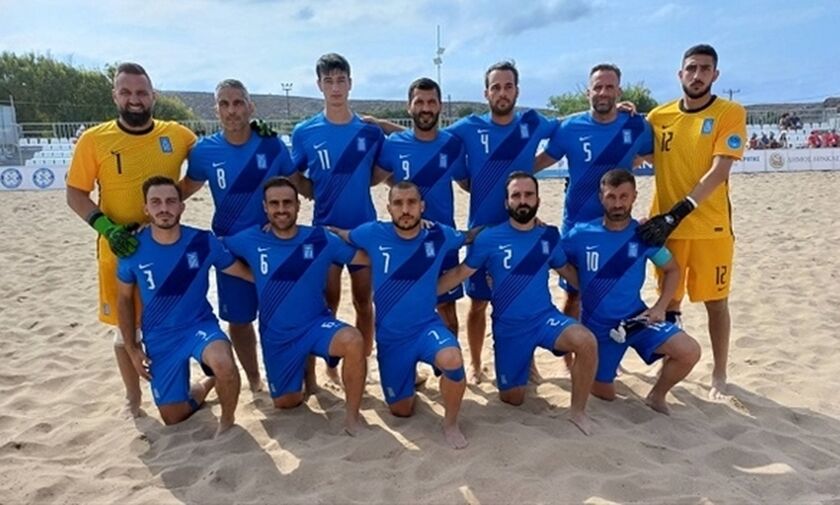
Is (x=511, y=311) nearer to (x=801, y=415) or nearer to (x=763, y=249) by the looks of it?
(x=801, y=415)

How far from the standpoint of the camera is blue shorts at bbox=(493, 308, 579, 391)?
4164 millimetres

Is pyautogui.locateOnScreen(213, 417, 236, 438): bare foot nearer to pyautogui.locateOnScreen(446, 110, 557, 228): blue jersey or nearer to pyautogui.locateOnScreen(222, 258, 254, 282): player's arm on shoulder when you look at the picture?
pyautogui.locateOnScreen(222, 258, 254, 282): player's arm on shoulder

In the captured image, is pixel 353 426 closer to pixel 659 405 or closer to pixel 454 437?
pixel 454 437

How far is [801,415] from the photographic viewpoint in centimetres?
434

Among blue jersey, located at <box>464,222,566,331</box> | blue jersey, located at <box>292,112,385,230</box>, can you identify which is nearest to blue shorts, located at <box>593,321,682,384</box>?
blue jersey, located at <box>464,222,566,331</box>

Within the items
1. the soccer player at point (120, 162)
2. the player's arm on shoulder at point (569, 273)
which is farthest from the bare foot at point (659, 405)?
the soccer player at point (120, 162)

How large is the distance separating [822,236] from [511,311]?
24.2 ft

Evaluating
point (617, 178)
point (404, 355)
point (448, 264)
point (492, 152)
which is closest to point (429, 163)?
point (492, 152)

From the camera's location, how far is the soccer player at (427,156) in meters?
4.54

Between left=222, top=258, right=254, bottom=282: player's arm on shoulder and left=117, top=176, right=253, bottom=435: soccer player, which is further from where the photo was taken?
left=222, top=258, right=254, bottom=282: player's arm on shoulder

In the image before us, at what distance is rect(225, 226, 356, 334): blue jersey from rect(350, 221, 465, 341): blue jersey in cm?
35

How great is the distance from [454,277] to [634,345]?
1.23 m

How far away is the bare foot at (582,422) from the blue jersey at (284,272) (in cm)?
170

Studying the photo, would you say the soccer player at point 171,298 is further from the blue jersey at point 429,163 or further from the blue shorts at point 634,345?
the blue shorts at point 634,345
